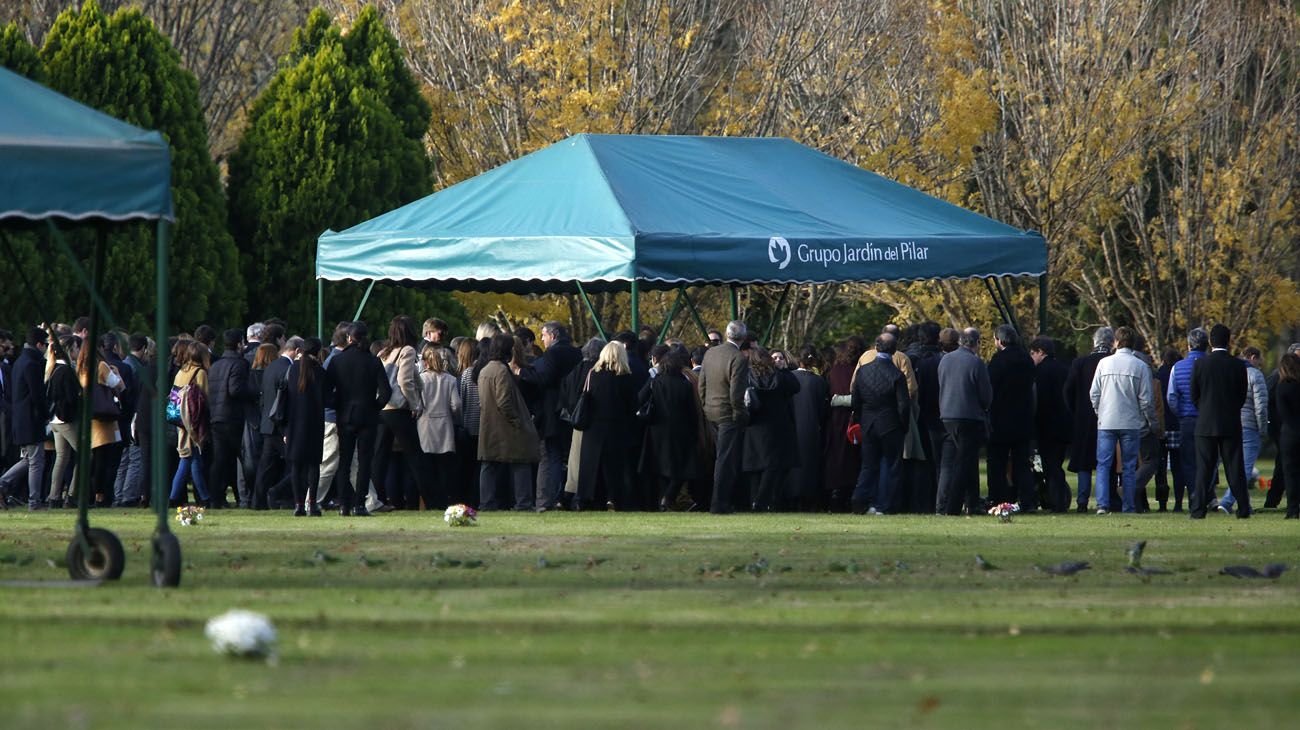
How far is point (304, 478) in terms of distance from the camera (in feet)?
64.7

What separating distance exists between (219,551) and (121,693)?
7181 millimetres

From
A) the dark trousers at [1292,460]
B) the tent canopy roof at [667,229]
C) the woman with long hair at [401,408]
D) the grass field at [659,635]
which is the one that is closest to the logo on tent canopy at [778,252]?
the tent canopy roof at [667,229]

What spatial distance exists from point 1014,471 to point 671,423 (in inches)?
130

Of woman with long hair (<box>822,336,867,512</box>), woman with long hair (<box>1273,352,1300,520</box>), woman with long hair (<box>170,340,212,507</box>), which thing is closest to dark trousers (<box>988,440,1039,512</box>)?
woman with long hair (<box>822,336,867,512</box>)

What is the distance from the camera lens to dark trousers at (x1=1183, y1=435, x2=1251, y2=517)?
19.8 meters

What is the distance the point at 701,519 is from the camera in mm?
19812

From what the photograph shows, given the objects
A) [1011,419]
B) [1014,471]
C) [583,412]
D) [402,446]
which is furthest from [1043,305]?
[402,446]

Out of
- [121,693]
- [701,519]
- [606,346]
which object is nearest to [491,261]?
[606,346]

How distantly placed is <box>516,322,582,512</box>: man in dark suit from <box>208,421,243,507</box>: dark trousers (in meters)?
2.71

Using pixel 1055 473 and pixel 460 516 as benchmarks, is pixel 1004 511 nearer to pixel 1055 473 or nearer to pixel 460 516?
pixel 1055 473

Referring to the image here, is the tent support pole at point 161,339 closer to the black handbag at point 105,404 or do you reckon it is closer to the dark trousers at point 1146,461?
the black handbag at point 105,404

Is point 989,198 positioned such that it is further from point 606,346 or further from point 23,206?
point 23,206

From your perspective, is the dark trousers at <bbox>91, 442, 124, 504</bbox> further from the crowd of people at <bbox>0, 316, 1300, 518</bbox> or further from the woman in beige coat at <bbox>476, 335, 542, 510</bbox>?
the woman in beige coat at <bbox>476, 335, 542, 510</bbox>

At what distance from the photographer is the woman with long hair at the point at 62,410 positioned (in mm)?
20797
